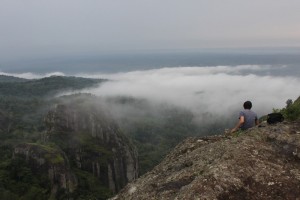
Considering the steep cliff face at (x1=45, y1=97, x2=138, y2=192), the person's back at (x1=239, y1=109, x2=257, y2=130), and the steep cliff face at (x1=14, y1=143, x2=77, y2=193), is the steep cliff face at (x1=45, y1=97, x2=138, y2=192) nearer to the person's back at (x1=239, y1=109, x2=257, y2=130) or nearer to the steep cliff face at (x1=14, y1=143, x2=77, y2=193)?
the steep cliff face at (x1=14, y1=143, x2=77, y2=193)

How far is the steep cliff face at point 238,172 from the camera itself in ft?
39.8

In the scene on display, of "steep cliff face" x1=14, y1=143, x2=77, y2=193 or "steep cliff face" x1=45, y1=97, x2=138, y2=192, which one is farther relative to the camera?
"steep cliff face" x1=45, y1=97, x2=138, y2=192

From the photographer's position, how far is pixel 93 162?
123375mm

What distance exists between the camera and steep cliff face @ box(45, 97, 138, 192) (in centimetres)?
12375

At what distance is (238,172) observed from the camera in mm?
12945

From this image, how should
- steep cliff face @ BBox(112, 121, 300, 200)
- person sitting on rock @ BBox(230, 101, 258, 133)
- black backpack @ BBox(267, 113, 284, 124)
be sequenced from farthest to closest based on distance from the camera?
person sitting on rock @ BBox(230, 101, 258, 133)
black backpack @ BBox(267, 113, 284, 124)
steep cliff face @ BBox(112, 121, 300, 200)

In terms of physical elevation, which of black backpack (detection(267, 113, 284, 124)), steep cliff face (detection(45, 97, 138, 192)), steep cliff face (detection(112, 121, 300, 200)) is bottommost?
steep cliff face (detection(45, 97, 138, 192))

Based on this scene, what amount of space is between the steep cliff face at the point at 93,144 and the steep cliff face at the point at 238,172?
356 ft

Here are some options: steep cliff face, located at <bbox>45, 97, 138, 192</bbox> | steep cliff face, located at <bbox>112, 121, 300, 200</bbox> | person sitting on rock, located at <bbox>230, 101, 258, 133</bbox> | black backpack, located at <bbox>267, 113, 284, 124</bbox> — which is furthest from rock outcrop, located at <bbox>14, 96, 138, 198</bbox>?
steep cliff face, located at <bbox>112, 121, 300, 200</bbox>

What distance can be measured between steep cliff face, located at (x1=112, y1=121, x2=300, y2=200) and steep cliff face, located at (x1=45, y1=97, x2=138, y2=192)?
356 ft

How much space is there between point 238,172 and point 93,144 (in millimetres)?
121195

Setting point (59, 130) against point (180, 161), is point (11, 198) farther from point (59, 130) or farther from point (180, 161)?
point (180, 161)

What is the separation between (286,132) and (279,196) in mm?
4505

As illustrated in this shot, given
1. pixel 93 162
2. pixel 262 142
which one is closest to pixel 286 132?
pixel 262 142
